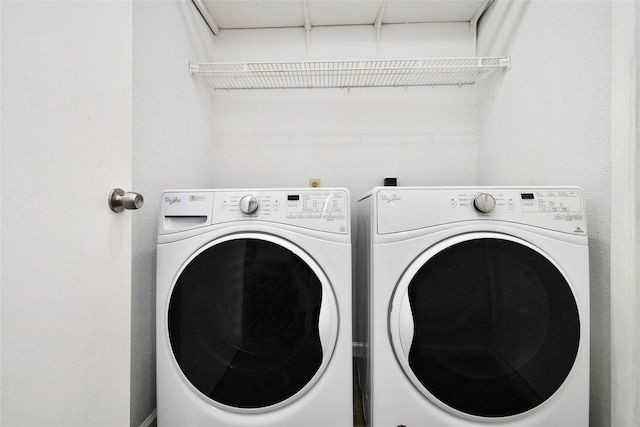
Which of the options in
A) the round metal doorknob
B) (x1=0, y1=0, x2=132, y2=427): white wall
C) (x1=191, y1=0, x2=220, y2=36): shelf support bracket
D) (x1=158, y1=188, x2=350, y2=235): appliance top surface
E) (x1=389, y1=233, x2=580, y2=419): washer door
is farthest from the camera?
(x1=191, y1=0, x2=220, y2=36): shelf support bracket

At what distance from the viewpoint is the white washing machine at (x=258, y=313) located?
2.62 feet

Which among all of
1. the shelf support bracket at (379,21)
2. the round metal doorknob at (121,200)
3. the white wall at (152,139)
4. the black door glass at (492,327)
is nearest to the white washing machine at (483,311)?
the black door glass at (492,327)

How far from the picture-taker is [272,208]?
862 mm

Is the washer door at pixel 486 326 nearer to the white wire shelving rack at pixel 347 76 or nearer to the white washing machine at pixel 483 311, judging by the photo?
the white washing machine at pixel 483 311

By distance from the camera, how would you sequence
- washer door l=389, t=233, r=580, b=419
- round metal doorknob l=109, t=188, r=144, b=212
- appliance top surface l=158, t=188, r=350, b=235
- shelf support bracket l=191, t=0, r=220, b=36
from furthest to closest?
shelf support bracket l=191, t=0, r=220, b=36 < appliance top surface l=158, t=188, r=350, b=235 < washer door l=389, t=233, r=580, b=419 < round metal doorknob l=109, t=188, r=144, b=212

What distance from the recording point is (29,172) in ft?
1.28

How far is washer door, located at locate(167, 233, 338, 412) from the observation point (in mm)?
797

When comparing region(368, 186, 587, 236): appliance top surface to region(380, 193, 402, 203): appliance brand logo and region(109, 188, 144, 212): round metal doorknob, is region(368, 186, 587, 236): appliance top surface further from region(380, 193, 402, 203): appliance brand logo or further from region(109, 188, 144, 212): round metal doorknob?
region(109, 188, 144, 212): round metal doorknob

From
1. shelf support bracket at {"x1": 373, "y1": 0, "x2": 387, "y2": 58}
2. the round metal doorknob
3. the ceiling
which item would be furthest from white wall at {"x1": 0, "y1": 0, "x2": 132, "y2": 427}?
shelf support bracket at {"x1": 373, "y1": 0, "x2": 387, "y2": 58}

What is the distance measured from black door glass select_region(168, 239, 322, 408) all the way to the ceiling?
1304 millimetres

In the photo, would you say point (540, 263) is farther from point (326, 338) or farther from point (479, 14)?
point (479, 14)

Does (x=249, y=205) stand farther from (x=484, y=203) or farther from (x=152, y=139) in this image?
(x=484, y=203)

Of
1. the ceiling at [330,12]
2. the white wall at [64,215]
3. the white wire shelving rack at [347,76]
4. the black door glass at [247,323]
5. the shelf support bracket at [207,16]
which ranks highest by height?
the ceiling at [330,12]

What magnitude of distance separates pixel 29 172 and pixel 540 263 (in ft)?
3.92
